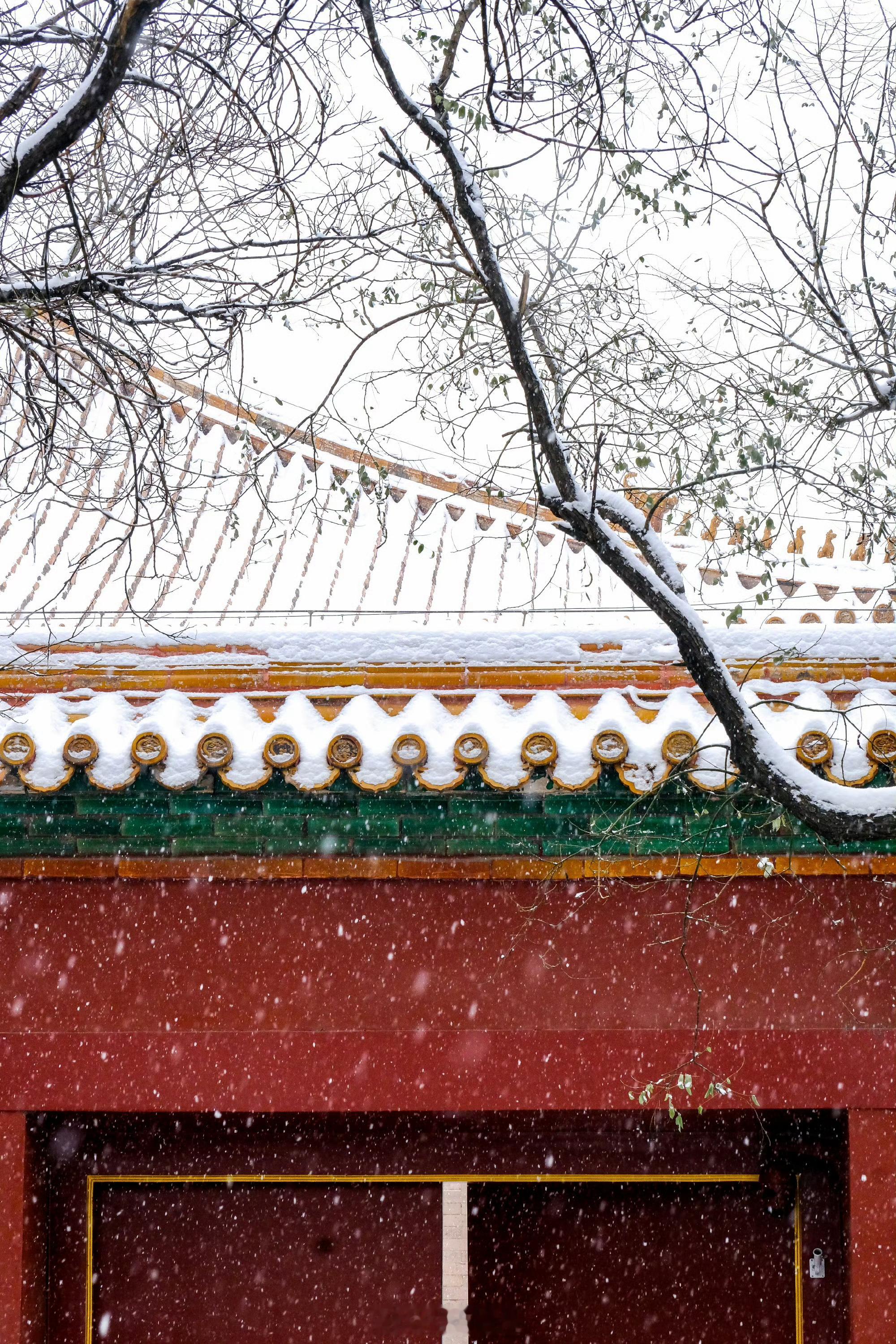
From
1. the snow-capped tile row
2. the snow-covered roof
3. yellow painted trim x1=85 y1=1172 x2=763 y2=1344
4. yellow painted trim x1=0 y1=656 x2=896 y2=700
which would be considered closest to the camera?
the snow-capped tile row

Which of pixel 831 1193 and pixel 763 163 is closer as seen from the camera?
pixel 763 163

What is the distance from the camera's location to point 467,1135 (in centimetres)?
418

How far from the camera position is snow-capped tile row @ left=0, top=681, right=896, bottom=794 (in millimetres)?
3139

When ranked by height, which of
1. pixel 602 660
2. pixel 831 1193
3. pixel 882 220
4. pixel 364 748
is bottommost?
pixel 831 1193

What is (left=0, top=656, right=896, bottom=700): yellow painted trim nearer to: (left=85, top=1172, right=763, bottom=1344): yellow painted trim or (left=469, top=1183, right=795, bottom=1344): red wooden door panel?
(left=85, top=1172, right=763, bottom=1344): yellow painted trim

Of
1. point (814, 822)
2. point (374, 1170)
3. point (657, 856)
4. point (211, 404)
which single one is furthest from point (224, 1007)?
point (211, 404)

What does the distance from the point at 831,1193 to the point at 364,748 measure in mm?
2250

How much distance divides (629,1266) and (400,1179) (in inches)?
32.9

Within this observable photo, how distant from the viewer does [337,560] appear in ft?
14.4

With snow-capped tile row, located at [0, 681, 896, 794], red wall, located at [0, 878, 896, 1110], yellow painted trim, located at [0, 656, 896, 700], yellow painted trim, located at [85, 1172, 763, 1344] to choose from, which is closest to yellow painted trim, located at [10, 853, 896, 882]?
red wall, located at [0, 878, 896, 1110]

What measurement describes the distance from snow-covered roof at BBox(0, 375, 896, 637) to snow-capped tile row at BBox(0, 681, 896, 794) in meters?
0.41

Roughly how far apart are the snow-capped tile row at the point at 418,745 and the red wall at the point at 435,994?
0.55 metres

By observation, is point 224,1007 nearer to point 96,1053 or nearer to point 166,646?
point 96,1053

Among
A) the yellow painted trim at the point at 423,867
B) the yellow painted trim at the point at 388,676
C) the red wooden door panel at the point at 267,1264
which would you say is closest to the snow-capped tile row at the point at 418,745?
the yellow painted trim at the point at 388,676
